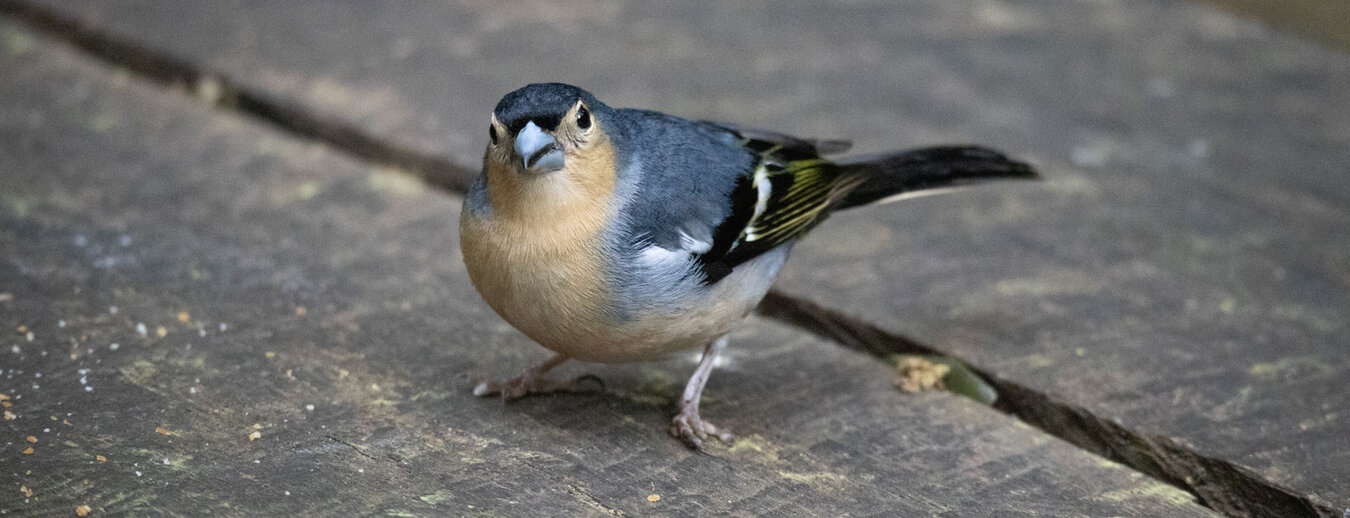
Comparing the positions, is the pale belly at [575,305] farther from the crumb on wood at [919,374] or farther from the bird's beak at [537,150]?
the crumb on wood at [919,374]

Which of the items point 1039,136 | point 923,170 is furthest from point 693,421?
point 1039,136

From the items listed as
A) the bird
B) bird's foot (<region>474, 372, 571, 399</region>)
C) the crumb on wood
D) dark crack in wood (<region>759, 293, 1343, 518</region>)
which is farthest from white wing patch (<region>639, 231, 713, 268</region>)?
dark crack in wood (<region>759, 293, 1343, 518</region>)

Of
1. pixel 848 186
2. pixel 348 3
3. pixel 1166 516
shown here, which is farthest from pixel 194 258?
pixel 1166 516

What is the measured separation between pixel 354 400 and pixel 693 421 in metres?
0.96

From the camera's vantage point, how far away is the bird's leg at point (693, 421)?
11.0ft

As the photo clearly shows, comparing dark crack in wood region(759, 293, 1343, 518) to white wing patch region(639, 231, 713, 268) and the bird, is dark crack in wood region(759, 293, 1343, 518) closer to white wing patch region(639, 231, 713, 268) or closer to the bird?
the bird

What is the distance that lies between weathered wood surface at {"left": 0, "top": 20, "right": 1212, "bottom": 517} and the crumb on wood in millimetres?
50

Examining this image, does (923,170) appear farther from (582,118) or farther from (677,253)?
(582,118)

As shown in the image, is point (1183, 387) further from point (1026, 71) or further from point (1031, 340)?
point (1026, 71)

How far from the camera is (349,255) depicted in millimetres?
4316

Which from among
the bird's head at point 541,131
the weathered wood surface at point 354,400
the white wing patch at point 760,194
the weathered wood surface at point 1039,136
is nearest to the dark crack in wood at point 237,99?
the weathered wood surface at point 1039,136

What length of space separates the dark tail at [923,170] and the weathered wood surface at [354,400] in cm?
55

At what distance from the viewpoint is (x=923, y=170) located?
3.98m

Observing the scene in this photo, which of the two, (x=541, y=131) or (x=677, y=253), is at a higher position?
(x=541, y=131)
